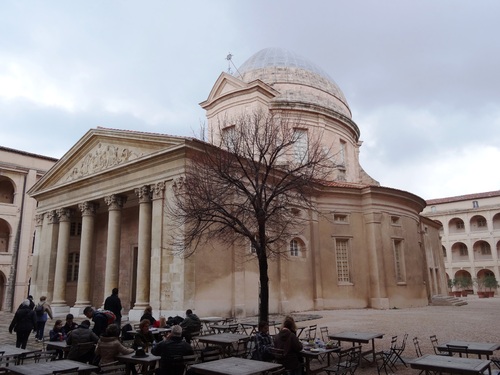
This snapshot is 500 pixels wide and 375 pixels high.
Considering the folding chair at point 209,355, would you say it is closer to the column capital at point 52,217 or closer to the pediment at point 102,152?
the pediment at point 102,152

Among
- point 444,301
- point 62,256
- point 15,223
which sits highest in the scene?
point 15,223

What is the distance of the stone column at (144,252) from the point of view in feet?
61.7

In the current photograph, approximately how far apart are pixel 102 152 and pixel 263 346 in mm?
17789

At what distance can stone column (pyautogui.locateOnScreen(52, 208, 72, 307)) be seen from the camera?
23.8m

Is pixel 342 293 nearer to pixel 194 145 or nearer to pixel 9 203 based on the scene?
pixel 194 145

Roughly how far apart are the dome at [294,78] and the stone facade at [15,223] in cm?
1944

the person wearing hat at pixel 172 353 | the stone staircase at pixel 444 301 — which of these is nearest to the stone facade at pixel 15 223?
the person wearing hat at pixel 172 353

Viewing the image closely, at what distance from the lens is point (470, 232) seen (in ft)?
180

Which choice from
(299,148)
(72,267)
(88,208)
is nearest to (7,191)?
(72,267)

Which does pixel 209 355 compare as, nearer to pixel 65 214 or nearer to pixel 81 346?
pixel 81 346

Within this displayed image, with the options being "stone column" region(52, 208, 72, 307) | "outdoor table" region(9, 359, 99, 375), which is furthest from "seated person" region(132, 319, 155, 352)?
"stone column" region(52, 208, 72, 307)

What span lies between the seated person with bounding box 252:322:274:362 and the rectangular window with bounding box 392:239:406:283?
1933 cm

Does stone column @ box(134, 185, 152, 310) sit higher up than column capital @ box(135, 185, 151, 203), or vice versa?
column capital @ box(135, 185, 151, 203)

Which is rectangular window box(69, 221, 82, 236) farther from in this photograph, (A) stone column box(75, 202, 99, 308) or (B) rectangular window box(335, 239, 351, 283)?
(B) rectangular window box(335, 239, 351, 283)
